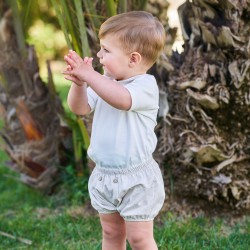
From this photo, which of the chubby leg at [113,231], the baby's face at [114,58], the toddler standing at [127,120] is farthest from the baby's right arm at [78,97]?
the chubby leg at [113,231]

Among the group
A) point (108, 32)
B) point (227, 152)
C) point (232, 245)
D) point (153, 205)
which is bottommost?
point (232, 245)

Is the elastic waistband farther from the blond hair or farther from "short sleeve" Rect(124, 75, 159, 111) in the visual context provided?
the blond hair

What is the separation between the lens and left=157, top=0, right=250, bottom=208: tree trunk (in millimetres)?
3422

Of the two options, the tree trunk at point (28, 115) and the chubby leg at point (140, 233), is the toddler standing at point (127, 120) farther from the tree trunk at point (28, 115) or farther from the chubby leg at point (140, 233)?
the tree trunk at point (28, 115)

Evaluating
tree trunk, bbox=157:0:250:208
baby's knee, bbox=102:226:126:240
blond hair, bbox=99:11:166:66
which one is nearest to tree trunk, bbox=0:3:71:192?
tree trunk, bbox=157:0:250:208

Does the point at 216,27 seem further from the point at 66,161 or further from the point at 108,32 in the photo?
the point at 66,161

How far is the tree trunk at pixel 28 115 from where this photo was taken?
164 inches

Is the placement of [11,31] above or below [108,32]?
below

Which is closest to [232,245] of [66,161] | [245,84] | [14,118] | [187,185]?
[187,185]

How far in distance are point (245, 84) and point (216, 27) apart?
353 millimetres

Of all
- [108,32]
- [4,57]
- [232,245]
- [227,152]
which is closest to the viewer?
[108,32]

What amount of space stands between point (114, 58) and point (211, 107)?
1.17m

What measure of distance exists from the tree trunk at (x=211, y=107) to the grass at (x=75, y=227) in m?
0.20

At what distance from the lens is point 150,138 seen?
2.58m
